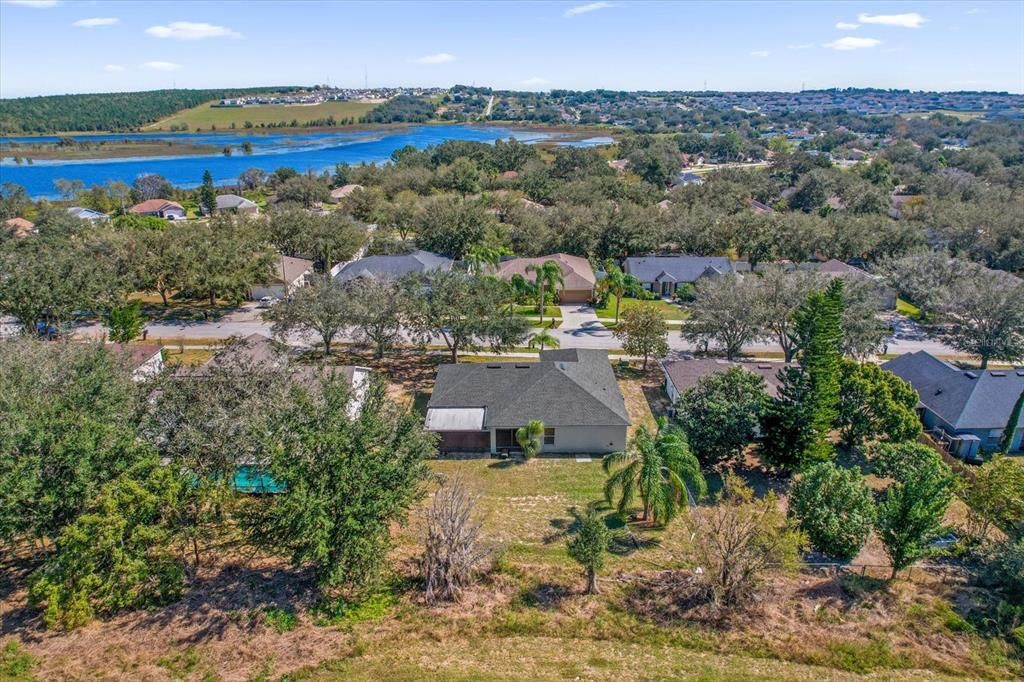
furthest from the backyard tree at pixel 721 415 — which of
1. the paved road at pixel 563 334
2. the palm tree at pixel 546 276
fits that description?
the palm tree at pixel 546 276

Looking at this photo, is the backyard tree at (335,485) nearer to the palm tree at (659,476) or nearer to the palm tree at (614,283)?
the palm tree at (659,476)

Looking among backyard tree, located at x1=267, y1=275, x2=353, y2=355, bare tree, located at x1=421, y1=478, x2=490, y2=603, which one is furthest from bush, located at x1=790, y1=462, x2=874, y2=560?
backyard tree, located at x1=267, y1=275, x2=353, y2=355

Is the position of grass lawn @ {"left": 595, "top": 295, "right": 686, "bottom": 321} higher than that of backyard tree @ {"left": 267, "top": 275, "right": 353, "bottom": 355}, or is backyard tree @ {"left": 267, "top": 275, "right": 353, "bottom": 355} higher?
backyard tree @ {"left": 267, "top": 275, "right": 353, "bottom": 355}

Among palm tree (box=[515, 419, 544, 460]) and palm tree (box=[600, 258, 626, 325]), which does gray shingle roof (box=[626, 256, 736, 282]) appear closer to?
palm tree (box=[600, 258, 626, 325])

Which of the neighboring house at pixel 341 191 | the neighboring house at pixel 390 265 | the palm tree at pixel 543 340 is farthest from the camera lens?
the neighboring house at pixel 341 191

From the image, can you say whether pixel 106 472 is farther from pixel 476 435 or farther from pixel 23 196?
pixel 23 196

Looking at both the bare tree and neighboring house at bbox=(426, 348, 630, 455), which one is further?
neighboring house at bbox=(426, 348, 630, 455)
